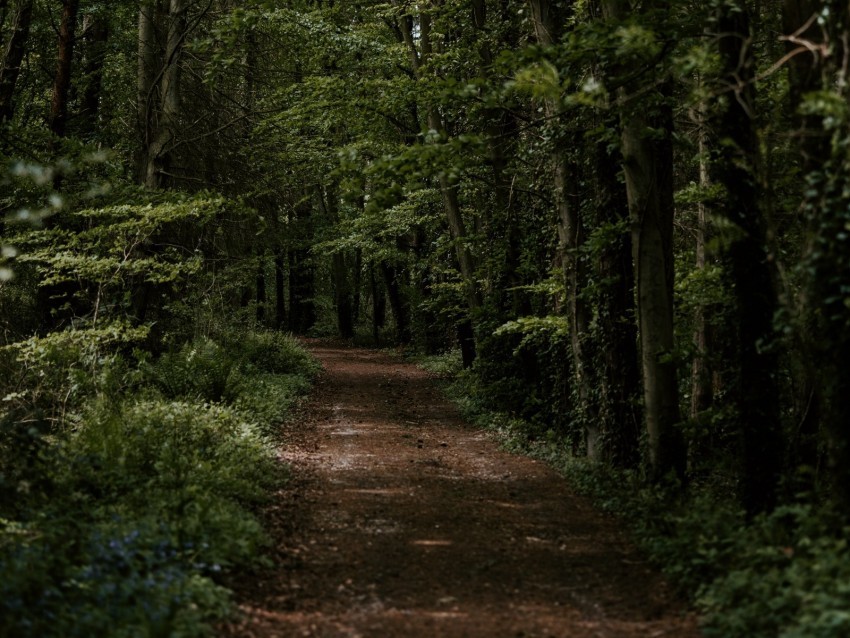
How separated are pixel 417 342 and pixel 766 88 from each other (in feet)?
67.7

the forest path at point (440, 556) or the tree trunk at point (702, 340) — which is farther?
the tree trunk at point (702, 340)

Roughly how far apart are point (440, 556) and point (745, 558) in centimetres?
288

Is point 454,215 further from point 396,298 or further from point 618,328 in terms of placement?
point 396,298

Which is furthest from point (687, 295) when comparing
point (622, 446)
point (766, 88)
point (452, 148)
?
point (452, 148)

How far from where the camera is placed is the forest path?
6086 millimetres

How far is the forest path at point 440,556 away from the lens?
6086 millimetres

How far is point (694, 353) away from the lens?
31.0ft

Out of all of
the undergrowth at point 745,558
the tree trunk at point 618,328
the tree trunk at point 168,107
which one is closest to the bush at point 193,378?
the tree trunk at point 168,107

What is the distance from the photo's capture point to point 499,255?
17844 mm

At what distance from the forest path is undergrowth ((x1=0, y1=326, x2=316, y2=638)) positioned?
0.50 meters

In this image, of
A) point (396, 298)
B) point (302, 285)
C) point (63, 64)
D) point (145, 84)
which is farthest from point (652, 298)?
point (302, 285)

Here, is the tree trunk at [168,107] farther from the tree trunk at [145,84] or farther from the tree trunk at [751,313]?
the tree trunk at [751,313]

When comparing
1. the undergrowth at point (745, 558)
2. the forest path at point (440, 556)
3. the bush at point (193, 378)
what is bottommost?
the forest path at point (440, 556)

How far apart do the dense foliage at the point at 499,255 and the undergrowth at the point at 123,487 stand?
0.05 m
